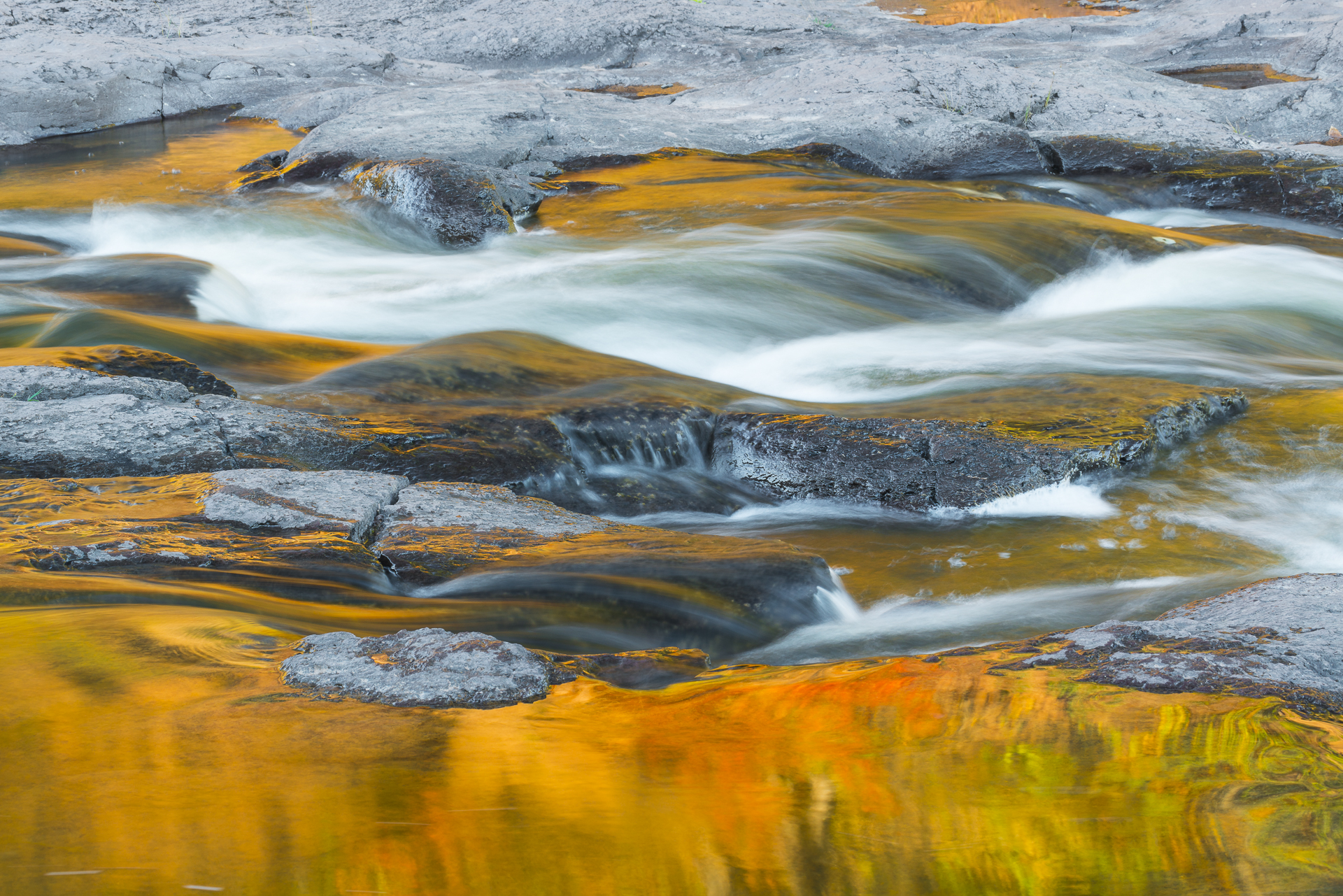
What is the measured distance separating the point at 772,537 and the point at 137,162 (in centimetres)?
948

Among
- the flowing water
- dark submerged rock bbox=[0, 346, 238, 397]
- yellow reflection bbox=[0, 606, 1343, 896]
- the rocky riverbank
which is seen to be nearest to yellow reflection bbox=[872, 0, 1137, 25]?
Result: the rocky riverbank

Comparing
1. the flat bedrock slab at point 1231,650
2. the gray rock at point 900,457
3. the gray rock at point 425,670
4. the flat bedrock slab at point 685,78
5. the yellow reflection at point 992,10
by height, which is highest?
the yellow reflection at point 992,10

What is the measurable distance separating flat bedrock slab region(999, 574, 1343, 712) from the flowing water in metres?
0.09

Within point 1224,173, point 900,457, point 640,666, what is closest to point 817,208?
point 1224,173

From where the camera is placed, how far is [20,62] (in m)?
11.8

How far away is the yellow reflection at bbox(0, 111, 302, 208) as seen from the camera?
937cm

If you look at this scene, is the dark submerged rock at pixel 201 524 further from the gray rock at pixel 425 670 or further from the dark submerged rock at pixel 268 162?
the dark submerged rock at pixel 268 162

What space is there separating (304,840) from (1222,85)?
14921 millimetres

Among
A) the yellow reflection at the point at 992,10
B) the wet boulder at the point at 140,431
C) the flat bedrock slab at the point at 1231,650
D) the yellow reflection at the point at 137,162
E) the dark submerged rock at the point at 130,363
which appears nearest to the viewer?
the flat bedrock slab at the point at 1231,650

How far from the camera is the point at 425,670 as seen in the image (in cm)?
193

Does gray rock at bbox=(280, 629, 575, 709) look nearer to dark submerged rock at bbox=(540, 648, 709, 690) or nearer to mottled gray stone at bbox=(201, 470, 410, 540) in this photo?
dark submerged rock at bbox=(540, 648, 709, 690)

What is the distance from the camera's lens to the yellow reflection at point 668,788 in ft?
4.40

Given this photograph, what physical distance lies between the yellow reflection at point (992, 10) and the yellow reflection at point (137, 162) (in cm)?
1041

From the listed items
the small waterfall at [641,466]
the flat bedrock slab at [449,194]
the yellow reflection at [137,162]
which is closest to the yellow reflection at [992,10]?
the flat bedrock slab at [449,194]
